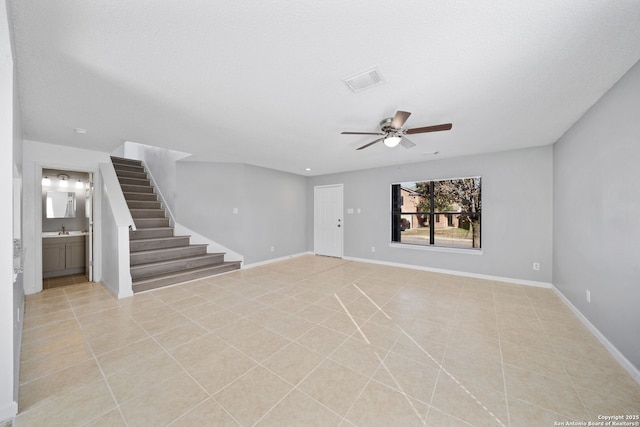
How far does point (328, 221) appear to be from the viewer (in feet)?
21.4

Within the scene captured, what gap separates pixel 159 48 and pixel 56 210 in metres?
5.23

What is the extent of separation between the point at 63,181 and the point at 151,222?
5.92 ft

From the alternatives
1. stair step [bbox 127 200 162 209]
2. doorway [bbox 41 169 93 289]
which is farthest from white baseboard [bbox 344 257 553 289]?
doorway [bbox 41 169 93 289]

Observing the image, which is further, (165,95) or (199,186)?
(199,186)

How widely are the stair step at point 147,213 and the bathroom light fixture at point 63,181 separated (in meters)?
1.28

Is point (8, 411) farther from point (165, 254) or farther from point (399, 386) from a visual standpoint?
point (165, 254)

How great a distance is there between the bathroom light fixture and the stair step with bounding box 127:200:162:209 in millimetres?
1076

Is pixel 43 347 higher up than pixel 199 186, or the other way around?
pixel 199 186

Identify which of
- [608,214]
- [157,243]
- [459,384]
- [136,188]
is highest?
[136,188]

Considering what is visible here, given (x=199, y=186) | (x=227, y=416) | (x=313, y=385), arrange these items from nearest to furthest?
(x=227, y=416)
(x=313, y=385)
(x=199, y=186)

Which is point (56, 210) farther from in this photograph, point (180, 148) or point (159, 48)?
point (159, 48)

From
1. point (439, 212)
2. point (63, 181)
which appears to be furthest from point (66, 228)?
point (439, 212)

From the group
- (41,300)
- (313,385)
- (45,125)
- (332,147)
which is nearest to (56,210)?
(41,300)

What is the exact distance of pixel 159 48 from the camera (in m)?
1.60
